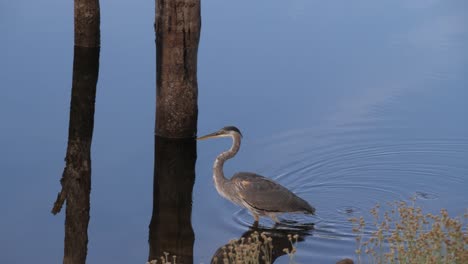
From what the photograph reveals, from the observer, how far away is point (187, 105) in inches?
509

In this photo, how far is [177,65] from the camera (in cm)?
1276

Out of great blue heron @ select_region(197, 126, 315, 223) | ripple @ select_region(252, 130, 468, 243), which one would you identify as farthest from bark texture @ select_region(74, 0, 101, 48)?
great blue heron @ select_region(197, 126, 315, 223)

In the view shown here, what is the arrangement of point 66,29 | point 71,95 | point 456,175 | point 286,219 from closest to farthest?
point 286,219 → point 456,175 → point 71,95 → point 66,29

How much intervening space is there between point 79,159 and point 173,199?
1629 millimetres

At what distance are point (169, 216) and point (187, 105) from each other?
6.89ft

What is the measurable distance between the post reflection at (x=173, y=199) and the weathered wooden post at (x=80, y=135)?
2.56 ft

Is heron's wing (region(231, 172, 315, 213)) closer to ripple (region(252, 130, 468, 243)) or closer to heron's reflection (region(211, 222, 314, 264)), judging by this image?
heron's reflection (region(211, 222, 314, 264))

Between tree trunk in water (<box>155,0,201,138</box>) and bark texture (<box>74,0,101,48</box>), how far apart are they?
136 inches

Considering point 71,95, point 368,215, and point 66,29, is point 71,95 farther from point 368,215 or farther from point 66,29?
→ point 368,215

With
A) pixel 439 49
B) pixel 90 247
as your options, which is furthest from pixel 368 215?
pixel 439 49

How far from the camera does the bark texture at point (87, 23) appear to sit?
15961 millimetres

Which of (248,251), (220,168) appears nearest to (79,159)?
(220,168)

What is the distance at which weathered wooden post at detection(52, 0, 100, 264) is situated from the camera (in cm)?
1064

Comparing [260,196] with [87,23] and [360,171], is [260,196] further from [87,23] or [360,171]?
[87,23]
